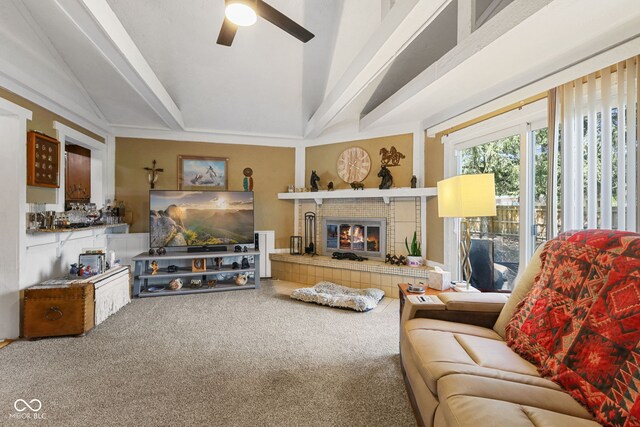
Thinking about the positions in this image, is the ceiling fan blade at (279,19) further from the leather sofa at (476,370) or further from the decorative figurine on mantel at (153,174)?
the decorative figurine on mantel at (153,174)

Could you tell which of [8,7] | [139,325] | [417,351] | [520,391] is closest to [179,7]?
[8,7]

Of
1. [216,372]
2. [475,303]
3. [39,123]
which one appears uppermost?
[39,123]

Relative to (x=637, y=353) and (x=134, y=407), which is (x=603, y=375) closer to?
(x=637, y=353)

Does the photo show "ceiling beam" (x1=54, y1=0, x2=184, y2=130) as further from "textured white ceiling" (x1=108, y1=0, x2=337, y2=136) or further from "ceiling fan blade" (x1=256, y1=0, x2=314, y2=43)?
"ceiling fan blade" (x1=256, y1=0, x2=314, y2=43)

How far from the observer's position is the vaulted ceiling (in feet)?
5.91

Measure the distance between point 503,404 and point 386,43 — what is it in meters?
2.21

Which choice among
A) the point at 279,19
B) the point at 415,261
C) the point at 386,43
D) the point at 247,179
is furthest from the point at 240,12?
the point at 415,261

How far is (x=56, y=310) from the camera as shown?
104 inches

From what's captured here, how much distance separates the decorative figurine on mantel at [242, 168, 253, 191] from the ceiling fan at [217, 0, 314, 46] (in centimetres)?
258

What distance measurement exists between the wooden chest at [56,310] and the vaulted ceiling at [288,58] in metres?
1.86

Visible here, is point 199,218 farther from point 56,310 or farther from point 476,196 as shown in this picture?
point 476,196

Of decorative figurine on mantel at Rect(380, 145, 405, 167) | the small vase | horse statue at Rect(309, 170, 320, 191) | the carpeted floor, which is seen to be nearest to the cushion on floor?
the carpeted floor

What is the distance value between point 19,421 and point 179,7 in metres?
3.27

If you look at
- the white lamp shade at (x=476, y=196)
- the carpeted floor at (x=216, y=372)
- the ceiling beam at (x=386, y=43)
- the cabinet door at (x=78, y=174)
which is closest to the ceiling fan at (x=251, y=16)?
the ceiling beam at (x=386, y=43)
